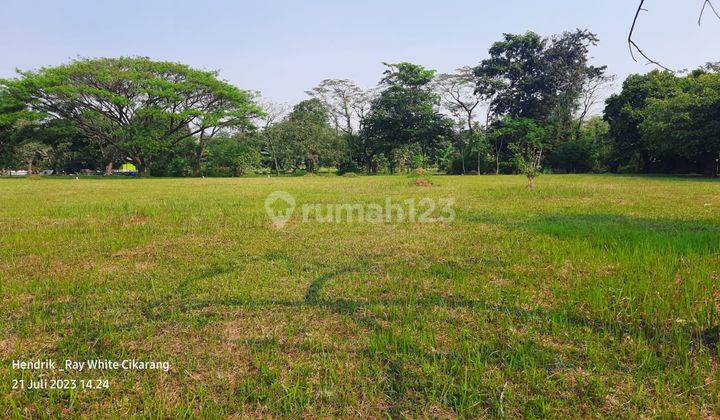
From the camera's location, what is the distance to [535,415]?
1655 millimetres

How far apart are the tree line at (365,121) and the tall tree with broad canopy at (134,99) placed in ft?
0.40

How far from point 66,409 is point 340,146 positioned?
40909mm

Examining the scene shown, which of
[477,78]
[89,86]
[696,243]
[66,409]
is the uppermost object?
[477,78]

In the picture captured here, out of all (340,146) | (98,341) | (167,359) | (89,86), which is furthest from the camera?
(340,146)

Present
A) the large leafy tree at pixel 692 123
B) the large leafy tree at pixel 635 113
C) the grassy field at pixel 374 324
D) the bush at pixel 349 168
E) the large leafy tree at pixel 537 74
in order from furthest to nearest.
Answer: the bush at pixel 349 168
the large leafy tree at pixel 537 74
the large leafy tree at pixel 635 113
the large leafy tree at pixel 692 123
the grassy field at pixel 374 324

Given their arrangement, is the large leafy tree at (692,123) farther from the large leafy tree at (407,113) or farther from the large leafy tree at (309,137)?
the large leafy tree at (309,137)

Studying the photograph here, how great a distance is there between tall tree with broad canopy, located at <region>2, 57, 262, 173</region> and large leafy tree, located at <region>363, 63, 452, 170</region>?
1333 centimetres

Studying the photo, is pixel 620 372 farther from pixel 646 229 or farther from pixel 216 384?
pixel 646 229

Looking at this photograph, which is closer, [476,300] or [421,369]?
[421,369]

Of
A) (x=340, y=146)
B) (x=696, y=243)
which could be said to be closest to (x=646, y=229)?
(x=696, y=243)

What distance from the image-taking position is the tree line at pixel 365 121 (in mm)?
28781

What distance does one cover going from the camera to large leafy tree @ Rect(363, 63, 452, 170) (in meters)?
37.4

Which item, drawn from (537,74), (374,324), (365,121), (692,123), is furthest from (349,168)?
(374,324)

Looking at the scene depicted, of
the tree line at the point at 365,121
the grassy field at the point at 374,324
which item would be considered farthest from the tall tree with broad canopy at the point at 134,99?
the grassy field at the point at 374,324
